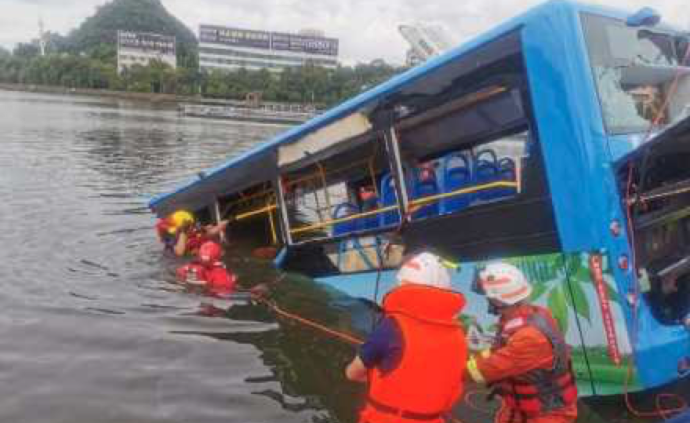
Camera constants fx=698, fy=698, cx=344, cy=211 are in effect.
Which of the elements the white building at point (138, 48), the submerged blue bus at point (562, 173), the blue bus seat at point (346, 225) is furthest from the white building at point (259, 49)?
the submerged blue bus at point (562, 173)

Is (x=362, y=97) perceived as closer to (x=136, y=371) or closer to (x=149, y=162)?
(x=136, y=371)

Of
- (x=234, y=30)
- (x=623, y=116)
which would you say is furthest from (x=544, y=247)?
(x=234, y=30)

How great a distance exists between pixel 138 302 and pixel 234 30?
5149 inches

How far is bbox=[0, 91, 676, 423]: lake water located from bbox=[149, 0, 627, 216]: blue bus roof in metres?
1.08

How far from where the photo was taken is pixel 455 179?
7035mm

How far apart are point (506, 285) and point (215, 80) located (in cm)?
10026

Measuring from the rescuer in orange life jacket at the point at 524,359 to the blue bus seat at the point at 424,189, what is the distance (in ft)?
8.41

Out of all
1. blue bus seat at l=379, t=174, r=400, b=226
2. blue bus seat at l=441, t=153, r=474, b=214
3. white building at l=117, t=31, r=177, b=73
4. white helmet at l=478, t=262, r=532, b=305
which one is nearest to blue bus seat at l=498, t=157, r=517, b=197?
blue bus seat at l=441, t=153, r=474, b=214

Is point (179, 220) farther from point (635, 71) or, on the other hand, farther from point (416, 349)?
point (416, 349)

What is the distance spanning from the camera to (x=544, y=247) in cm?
540

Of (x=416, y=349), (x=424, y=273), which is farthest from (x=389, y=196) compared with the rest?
(x=416, y=349)

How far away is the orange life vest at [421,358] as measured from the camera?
12.0 ft

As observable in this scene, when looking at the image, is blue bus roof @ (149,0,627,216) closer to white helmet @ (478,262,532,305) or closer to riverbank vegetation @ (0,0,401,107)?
white helmet @ (478,262,532,305)

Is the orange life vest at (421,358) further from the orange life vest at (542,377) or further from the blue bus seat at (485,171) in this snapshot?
the blue bus seat at (485,171)
